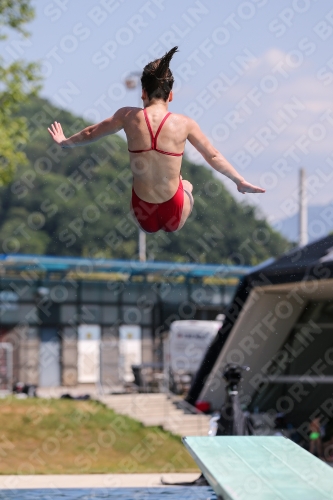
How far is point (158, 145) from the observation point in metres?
6.98

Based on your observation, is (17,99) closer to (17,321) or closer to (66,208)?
(17,321)

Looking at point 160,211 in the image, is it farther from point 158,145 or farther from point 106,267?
point 106,267

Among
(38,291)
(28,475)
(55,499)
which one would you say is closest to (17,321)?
(38,291)

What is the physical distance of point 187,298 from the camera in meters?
35.7

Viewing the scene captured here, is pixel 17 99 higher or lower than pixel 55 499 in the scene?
higher

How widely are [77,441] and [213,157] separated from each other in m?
14.3

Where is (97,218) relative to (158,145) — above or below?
below

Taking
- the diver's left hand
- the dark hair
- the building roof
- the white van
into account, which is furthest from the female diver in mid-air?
the building roof

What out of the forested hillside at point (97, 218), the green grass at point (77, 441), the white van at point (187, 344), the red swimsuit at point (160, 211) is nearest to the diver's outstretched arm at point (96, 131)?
the red swimsuit at point (160, 211)

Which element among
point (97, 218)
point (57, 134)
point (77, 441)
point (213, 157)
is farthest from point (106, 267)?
point (97, 218)

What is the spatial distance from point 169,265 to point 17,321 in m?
6.12

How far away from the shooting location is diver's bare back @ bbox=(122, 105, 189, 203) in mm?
6988

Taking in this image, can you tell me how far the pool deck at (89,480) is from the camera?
12004 millimetres

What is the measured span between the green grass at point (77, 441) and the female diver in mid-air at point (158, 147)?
11.4 metres
